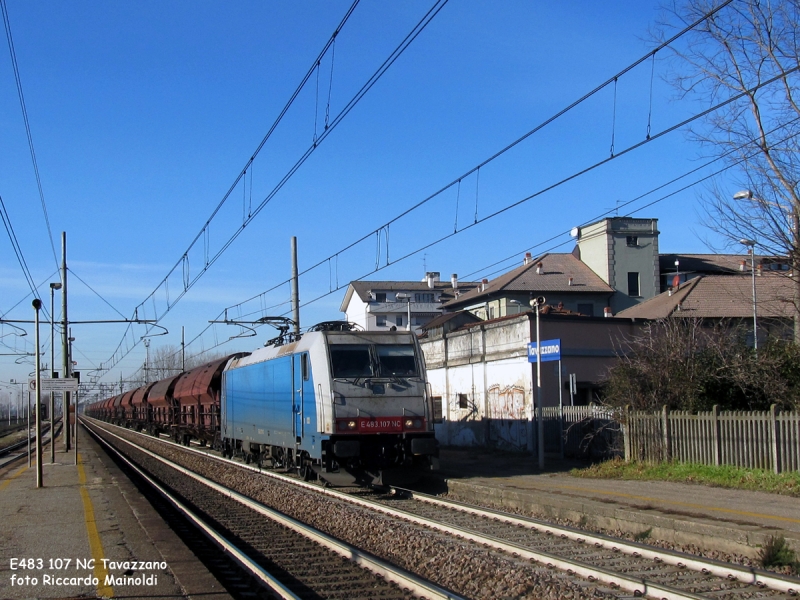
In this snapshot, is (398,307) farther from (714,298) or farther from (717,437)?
(717,437)

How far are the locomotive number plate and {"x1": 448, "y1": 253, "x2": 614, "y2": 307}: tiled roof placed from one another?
105 feet

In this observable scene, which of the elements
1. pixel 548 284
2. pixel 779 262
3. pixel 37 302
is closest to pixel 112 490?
pixel 37 302

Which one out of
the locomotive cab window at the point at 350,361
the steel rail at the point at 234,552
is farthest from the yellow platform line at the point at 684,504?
the steel rail at the point at 234,552

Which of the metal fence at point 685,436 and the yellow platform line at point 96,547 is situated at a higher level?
the metal fence at point 685,436

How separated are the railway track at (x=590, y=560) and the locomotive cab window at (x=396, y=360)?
408cm

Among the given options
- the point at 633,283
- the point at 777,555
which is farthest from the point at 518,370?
the point at 633,283

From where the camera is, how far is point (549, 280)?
52781 millimetres

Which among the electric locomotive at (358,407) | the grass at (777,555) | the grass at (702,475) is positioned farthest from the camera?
the electric locomotive at (358,407)

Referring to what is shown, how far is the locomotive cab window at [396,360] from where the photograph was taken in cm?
1755

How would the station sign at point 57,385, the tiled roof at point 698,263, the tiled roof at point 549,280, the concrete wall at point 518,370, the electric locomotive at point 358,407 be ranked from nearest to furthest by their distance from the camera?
the electric locomotive at point 358,407, the station sign at point 57,385, the concrete wall at point 518,370, the tiled roof at point 549,280, the tiled roof at point 698,263

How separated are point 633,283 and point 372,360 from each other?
4089 cm

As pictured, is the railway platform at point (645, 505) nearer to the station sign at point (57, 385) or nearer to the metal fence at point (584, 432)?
the metal fence at point (584, 432)

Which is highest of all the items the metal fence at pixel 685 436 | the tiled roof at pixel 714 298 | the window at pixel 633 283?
the window at pixel 633 283

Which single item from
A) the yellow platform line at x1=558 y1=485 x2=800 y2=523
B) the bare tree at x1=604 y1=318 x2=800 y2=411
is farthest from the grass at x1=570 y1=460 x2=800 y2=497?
the yellow platform line at x1=558 y1=485 x2=800 y2=523
